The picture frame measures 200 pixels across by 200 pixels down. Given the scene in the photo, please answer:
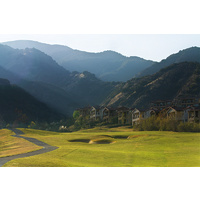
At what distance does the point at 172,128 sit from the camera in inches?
1850

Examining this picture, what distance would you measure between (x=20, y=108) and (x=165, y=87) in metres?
58.2

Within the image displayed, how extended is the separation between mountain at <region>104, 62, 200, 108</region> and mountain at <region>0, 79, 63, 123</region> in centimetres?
2957

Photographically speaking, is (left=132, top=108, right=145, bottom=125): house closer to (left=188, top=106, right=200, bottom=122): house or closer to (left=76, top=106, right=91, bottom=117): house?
(left=188, top=106, right=200, bottom=122): house

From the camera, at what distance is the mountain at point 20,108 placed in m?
104

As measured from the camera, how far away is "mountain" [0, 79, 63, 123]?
10406 centimetres

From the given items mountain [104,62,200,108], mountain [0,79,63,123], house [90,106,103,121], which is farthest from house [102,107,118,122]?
mountain [0,79,63,123]

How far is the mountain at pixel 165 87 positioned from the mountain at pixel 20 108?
29567mm

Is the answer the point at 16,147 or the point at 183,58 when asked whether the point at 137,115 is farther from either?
the point at 183,58

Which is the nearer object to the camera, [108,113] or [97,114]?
[108,113]

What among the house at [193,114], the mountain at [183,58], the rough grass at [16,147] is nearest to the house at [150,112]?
the house at [193,114]

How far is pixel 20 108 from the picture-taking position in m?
113

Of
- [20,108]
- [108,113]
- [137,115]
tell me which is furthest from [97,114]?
[20,108]
